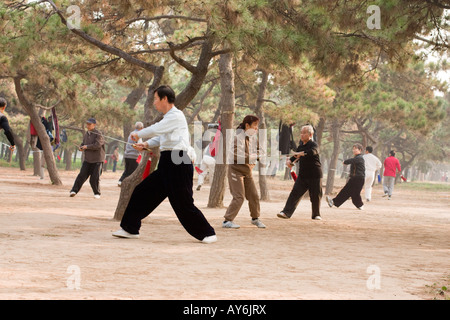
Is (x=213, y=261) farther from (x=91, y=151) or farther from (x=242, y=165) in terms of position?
(x=91, y=151)

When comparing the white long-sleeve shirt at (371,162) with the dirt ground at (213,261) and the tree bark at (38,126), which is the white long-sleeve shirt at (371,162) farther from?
the tree bark at (38,126)

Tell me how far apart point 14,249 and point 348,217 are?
360 inches

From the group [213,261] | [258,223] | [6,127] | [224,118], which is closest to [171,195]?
[213,261]

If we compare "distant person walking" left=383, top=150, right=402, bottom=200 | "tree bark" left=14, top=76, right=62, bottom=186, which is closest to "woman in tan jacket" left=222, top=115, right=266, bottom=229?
"tree bark" left=14, top=76, right=62, bottom=186

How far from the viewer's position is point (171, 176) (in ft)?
25.3

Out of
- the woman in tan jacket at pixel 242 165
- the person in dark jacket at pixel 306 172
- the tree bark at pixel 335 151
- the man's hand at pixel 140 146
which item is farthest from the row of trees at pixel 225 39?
the tree bark at pixel 335 151

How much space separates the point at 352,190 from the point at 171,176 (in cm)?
1008

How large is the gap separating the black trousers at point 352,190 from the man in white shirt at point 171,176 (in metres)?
9.37

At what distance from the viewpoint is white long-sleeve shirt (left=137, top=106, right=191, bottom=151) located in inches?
301

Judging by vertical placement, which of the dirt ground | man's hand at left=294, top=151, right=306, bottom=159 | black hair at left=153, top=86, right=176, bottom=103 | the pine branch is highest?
the pine branch

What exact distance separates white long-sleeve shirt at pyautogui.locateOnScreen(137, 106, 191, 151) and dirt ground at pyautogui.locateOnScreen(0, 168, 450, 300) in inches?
49.2

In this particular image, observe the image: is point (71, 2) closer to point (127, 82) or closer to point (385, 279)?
point (127, 82)

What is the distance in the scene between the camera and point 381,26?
10.4m

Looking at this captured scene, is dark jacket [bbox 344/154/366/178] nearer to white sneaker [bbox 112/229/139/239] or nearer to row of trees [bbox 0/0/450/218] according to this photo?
row of trees [bbox 0/0/450/218]
